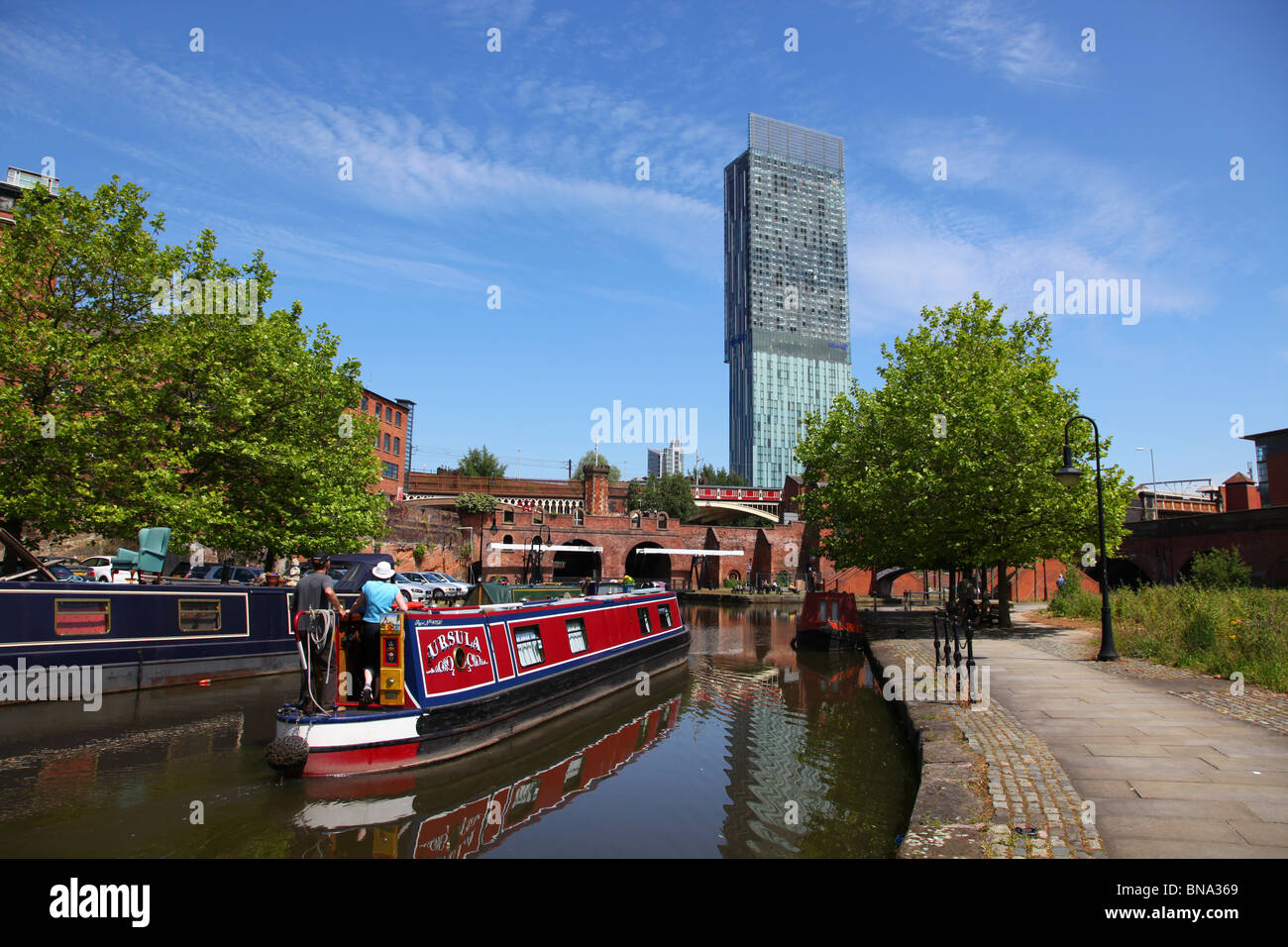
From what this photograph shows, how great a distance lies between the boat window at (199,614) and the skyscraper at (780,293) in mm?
109040

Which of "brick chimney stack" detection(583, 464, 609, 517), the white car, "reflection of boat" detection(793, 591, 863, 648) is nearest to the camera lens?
the white car

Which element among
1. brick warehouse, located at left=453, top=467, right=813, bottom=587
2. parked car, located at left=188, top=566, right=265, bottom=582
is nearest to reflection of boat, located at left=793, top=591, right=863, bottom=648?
parked car, located at left=188, top=566, right=265, bottom=582

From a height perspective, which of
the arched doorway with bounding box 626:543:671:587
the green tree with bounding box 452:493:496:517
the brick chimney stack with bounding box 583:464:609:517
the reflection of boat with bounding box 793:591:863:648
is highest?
the brick chimney stack with bounding box 583:464:609:517

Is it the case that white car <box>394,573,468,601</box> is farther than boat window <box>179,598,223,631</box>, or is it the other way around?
white car <box>394,573,468,601</box>

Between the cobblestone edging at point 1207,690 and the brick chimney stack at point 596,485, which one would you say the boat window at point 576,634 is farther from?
the brick chimney stack at point 596,485

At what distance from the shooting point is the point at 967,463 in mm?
17719

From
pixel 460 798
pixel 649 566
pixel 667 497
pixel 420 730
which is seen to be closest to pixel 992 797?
pixel 460 798

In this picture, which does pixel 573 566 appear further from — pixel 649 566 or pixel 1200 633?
pixel 1200 633

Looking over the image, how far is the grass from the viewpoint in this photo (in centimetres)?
998

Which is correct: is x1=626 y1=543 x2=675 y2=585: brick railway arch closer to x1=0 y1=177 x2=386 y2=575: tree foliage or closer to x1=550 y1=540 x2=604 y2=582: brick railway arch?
x1=550 y1=540 x2=604 y2=582: brick railway arch

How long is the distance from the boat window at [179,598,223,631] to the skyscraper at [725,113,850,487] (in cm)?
10904

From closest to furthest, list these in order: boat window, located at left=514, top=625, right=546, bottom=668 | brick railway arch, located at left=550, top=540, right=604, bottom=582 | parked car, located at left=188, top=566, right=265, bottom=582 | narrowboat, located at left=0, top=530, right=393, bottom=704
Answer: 1. boat window, located at left=514, top=625, right=546, bottom=668
2. narrowboat, located at left=0, top=530, right=393, bottom=704
3. parked car, located at left=188, top=566, right=265, bottom=582
4. brick railway arch, located at left=550, top=540, right=604, bottom=582

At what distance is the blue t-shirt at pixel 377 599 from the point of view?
794 centimetres
